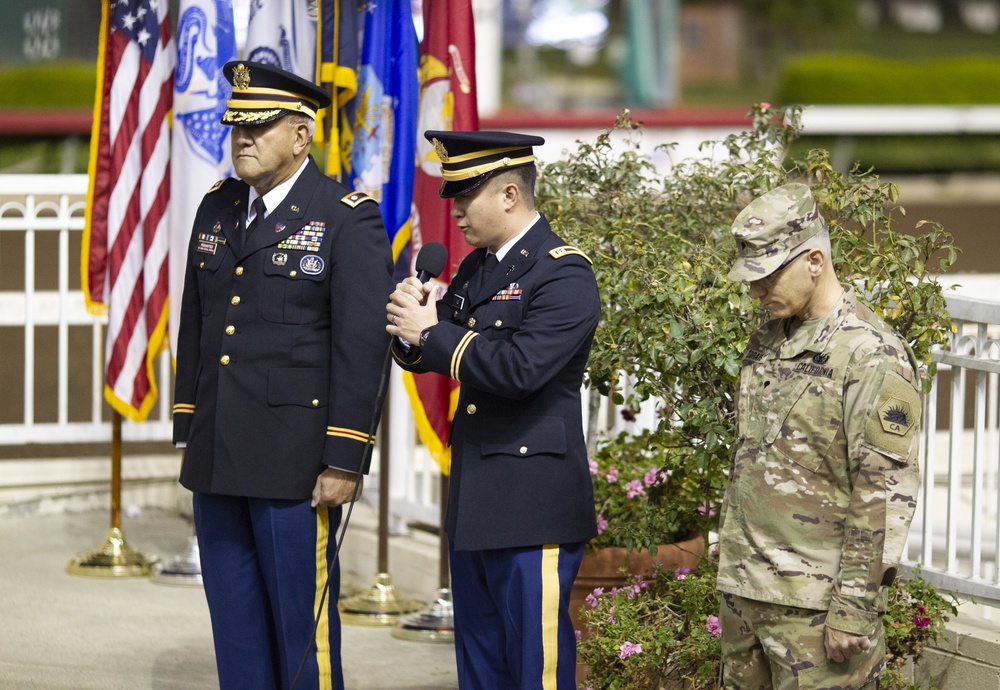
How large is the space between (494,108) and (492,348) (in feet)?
52.0

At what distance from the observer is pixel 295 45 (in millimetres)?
5918

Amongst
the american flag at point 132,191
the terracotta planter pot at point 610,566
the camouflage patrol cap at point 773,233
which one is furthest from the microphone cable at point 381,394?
the american flag at point 132,191

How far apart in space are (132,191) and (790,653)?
13.5 feet

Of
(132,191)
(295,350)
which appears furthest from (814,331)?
(132,191)

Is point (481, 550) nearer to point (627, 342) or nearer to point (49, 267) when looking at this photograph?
point (627, 342)

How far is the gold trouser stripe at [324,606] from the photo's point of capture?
159 inches

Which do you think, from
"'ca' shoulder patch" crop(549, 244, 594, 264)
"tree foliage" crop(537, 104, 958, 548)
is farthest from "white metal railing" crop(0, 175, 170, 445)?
"'ca' shoulder patch" crop(549, 244, 594, 264)

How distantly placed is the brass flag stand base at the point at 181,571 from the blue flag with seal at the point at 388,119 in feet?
5.77

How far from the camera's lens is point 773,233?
3.09 meters

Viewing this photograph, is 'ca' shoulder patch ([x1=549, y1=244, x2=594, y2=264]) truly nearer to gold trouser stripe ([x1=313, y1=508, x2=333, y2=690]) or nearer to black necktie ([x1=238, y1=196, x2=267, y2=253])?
black necktie ([x1=238, y1=196, x2=267, y2=253])

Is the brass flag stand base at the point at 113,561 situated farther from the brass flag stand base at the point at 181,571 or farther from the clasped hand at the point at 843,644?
the clasped hand at the point at 843,644

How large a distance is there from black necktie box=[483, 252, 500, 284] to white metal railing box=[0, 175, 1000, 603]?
1.78 metres

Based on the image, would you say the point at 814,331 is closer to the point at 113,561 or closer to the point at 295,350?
the point at 295,350

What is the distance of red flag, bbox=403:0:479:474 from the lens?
5.57m
